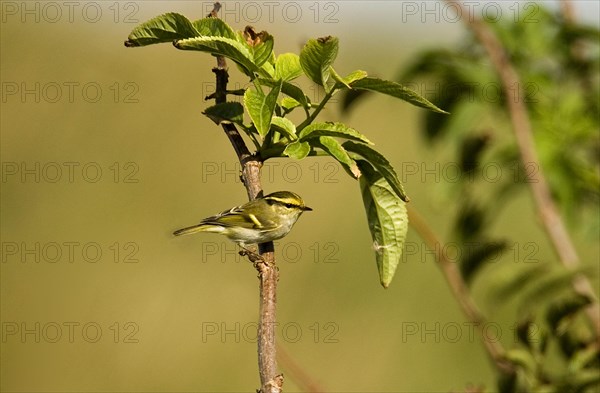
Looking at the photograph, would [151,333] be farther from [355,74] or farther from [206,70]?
[355,74]

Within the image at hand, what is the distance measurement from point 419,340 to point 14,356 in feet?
15.7

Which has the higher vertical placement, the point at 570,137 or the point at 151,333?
the point at 570,137

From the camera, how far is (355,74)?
2057 mm

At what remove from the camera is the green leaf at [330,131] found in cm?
202

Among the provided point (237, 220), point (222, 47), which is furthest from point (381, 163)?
point (237, 220)

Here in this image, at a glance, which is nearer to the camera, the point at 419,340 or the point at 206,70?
the point at 419,340

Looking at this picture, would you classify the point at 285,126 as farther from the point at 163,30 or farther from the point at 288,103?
the point at 163,30

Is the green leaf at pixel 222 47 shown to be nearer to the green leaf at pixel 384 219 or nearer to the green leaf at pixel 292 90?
the green leaf at pixel 292 90

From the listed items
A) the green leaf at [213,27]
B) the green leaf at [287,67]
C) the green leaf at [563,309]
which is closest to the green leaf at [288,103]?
the green leaf at [287,67]

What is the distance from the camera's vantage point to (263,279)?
1.82 m

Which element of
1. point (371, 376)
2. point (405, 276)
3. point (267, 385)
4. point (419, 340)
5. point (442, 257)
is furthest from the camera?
point (405, 276)

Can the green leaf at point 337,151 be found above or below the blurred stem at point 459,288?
above

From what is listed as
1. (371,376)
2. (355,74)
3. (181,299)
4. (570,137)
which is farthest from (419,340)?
(355,74)

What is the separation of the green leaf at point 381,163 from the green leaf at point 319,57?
184mm
